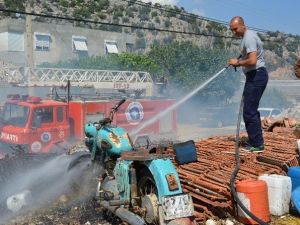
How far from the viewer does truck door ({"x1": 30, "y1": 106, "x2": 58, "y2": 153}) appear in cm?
1275

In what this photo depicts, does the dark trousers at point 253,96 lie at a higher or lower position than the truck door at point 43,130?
higher

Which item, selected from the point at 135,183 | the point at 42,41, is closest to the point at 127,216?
the point at 135,183

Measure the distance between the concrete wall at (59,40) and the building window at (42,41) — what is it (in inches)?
15.8

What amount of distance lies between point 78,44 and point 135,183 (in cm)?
4505

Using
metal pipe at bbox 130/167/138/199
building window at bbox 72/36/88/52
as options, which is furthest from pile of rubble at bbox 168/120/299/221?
building window at bbox 72/36/88/52

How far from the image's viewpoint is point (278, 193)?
536 centimetres

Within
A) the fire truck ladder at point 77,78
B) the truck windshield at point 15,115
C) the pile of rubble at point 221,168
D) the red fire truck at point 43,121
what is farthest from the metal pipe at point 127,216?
the fire truck ladder at point 77,78

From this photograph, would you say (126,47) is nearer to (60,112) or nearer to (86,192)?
(60,112)

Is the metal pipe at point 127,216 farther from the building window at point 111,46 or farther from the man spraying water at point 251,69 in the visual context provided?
the building window at point 111,46

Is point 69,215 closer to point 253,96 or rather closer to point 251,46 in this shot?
point 253,96

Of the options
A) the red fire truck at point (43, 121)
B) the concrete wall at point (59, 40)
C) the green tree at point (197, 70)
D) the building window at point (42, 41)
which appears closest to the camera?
the red fire truck at point (43, 121)

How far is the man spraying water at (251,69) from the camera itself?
6.30m

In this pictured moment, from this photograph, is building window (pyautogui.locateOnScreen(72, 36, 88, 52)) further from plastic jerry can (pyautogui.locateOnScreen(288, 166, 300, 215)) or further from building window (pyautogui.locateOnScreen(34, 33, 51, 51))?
plastic jerry can (pyautogui.locateOnScreen(288, 166, 300, 215))

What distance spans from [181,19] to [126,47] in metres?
38.3
